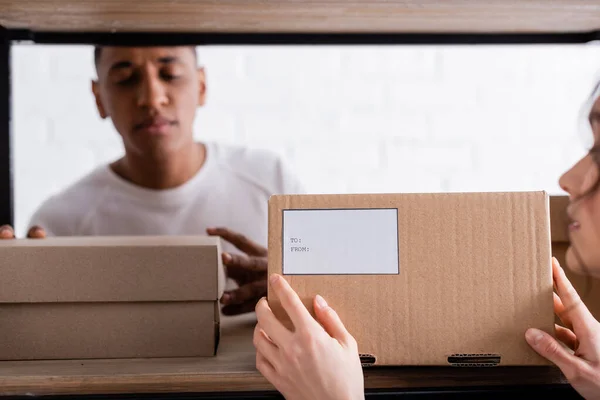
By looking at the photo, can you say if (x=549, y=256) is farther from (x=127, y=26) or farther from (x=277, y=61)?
(x=277, y=61)

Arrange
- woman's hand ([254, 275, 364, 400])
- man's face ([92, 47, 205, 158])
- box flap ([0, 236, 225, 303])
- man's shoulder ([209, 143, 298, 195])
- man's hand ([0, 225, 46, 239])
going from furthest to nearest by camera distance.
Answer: man's shoulder ([209, 143, 298, 195]) < man's face ([92, 47, 205, 158]) < man's hand ([0, 225, 46, 239]) < box flap ([0, 236, 225, 303]) < woman's hand ([254, 275, 364, 400])

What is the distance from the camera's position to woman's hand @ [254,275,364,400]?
21.7 inches

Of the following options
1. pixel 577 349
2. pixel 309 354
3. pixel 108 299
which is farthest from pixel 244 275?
pixel 577 349

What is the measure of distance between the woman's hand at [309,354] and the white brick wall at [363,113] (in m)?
0.88

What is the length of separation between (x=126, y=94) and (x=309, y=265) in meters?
0.83

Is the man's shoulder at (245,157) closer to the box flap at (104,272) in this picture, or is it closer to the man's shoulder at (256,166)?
the man's shoulder at (256,166)

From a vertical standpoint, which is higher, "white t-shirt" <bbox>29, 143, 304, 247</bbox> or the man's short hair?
the man's short hair

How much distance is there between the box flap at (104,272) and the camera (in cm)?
67

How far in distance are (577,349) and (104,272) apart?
0.55 metres

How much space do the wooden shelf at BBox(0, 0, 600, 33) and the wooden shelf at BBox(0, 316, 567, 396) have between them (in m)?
0.46

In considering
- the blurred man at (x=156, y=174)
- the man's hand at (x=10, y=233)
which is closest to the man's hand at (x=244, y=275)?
the blurred man at (x=156, y=174)

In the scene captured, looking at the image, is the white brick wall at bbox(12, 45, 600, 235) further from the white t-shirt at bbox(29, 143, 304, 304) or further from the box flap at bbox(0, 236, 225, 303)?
Answer: the box flap at bbox(0, 236, 225, 303)

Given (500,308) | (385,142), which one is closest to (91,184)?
(385,142)

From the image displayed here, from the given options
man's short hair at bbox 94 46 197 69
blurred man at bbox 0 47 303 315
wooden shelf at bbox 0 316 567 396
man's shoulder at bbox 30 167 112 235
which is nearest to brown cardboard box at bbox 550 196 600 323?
wooden shelf at bbox 0 316 567 396
